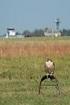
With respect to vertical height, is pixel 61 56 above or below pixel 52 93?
below

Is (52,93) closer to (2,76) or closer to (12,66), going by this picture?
(2,76)

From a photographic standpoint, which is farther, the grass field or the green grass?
the grass field

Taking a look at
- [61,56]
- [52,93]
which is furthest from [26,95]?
Answer: [61,56]

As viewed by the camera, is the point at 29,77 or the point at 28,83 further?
the point at 29,77

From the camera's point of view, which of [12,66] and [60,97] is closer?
[60,97]

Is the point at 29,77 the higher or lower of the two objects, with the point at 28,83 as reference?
lower

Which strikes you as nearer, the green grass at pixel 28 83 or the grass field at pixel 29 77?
the green grass at pixel 28 83

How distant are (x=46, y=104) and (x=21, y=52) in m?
19.1

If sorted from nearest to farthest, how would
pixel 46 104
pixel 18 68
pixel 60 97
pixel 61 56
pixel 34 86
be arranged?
pixel 46 104 → pixel 60 97 → pixel 34 86 → pixel 18 68 → pixel 61 56

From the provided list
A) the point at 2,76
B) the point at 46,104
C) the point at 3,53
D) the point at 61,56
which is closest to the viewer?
the point at 46,104

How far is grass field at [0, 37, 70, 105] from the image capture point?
41.5ft

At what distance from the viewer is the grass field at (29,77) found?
498 inches

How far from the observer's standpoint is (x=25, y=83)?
56.3 feet

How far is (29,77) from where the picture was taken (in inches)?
766
